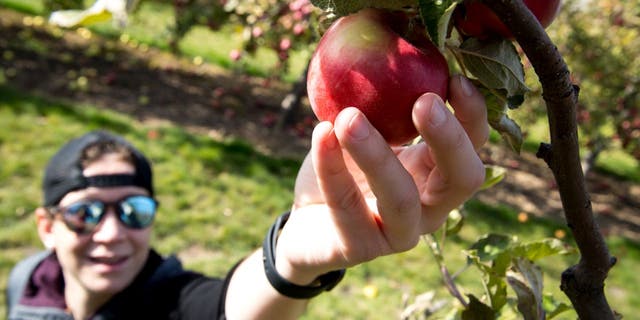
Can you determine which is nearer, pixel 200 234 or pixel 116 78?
pixel 200 234

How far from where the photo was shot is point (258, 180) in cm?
388

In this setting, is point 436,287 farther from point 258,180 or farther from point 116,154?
point 116,154

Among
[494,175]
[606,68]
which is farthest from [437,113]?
[606,68]

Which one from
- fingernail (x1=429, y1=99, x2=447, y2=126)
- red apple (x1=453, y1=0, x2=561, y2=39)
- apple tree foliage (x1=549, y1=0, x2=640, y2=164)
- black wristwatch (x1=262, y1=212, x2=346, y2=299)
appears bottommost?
apple tree foliage (x1=549, y1=0, x2=640, y2=164)

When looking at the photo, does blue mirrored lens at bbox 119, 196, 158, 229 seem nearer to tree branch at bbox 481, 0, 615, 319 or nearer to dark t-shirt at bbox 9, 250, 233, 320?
dark t-shirt at bbox 9, 250, 233, 320

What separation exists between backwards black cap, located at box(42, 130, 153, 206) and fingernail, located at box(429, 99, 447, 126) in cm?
137

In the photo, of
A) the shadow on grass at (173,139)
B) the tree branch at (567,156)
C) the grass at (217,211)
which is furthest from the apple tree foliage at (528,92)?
the shadow on grass at (173,139)

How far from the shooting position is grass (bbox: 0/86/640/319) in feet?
9.49

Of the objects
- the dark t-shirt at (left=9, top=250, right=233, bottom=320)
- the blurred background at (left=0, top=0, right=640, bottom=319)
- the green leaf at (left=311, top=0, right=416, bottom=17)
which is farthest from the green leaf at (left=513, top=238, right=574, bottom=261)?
the blurred background at (left=0, top=0, right=640, bottom=319)

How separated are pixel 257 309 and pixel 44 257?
103 cm

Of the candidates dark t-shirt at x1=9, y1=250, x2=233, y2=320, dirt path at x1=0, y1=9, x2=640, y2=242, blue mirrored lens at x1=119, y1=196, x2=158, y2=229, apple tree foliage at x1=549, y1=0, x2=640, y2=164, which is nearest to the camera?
dark t-shirt at x1=9, y1=250, x2=233, y2=320

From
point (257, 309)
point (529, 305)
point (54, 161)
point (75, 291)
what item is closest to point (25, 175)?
point (54, 161)

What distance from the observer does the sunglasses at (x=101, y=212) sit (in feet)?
5.30

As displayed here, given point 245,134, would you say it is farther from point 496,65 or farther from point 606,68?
point 496,65
